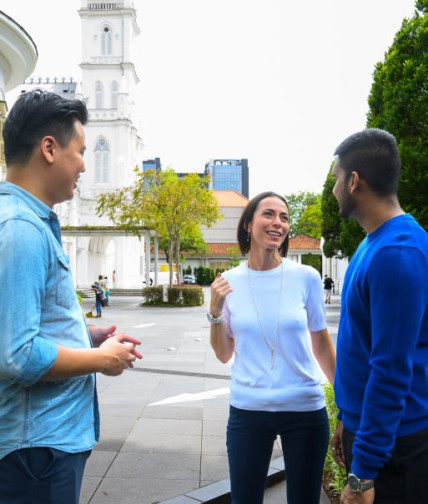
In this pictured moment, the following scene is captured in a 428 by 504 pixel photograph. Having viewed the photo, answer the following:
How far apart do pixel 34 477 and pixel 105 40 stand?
52222 millimetres

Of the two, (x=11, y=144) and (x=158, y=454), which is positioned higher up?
(x=11, y=144)

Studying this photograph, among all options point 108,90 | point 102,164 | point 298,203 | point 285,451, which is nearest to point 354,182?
point 285,451

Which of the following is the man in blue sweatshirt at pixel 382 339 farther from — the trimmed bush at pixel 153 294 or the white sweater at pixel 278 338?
the trimmed bush at pixel 153 294

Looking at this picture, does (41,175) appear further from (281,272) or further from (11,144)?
(281,272)

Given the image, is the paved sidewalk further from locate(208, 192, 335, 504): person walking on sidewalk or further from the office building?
the office building

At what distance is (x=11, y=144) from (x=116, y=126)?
48.1m

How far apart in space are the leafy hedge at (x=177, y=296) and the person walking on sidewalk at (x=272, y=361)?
24.5 metres

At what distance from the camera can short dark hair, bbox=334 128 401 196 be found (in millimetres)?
1870

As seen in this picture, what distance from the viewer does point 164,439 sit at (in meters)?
5.18

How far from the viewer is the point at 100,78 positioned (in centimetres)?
4888

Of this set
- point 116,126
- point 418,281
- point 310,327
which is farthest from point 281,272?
point 116,126

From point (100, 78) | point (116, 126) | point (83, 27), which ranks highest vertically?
point (83, 27)

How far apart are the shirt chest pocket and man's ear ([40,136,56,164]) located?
31cm

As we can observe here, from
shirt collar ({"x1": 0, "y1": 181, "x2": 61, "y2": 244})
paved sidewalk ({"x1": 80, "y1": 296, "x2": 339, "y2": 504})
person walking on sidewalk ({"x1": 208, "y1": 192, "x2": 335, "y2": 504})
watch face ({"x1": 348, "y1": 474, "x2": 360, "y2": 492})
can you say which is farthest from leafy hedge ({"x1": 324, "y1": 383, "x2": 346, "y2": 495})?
shirt collar ({"x1": 0, "y1": 181, "x2": 61, "y2": 244})
